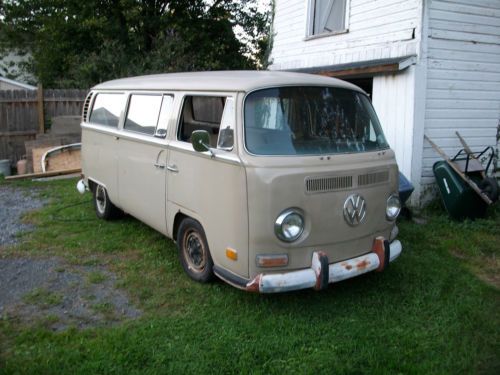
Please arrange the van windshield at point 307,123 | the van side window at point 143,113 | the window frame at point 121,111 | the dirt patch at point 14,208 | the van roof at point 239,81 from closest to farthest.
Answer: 1. the van windshield at point 307,123
2. the van roof at point 239,81
3. the van side window at point 143,113
4. the window frame at point 121,111
5. the dirt patch at point 14,208

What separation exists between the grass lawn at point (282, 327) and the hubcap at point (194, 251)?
0.18 meters

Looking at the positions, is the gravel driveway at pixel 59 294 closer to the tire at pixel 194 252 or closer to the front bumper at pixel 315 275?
the tire at pixel 194 252

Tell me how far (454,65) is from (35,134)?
31.2 ft

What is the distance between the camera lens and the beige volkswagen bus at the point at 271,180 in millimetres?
4035

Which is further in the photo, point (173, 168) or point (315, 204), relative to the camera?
point (173, 168)

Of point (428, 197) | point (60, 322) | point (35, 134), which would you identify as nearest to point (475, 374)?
point (60, 322)

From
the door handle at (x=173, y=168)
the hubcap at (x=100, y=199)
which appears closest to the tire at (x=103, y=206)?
the hubcap at (x=100, y=199)

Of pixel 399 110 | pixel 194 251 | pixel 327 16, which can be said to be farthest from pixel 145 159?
pixel 327 16

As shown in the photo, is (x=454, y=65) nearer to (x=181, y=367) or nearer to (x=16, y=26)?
(x=181, y=367)

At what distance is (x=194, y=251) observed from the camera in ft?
16.5

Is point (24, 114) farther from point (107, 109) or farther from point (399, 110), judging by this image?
point (399, 110)

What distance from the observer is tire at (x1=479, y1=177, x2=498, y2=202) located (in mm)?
6964

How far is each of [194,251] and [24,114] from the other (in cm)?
884

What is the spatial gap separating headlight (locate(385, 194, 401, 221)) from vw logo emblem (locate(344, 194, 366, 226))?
14.8 inches
